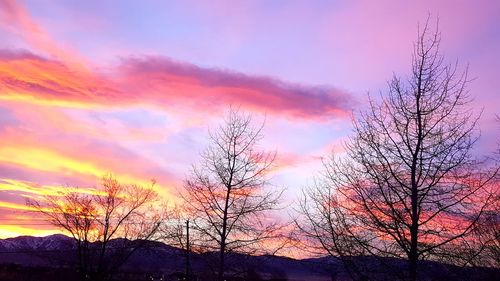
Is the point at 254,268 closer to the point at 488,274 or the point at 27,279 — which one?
the point at 488,274

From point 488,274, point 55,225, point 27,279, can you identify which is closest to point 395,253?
point 488,274

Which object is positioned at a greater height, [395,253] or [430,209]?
[430,209]

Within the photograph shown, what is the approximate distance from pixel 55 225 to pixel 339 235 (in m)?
31.2

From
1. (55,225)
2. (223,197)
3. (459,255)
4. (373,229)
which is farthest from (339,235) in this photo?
(55,225)

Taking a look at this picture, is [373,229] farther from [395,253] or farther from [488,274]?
[488,274]

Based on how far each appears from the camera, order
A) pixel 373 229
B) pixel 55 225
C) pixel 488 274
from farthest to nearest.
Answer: pixel 55 225 < pixel 488 274 < pixel 373 229

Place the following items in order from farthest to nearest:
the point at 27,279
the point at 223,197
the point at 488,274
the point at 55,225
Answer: the point at 27,279 < the point at 55,225 < the point at 223,197 < the point at 488,274

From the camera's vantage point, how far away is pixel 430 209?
37.4 feet

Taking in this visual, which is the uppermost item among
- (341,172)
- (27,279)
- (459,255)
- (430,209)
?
(341,172)

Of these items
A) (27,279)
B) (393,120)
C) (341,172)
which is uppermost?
(393,120)

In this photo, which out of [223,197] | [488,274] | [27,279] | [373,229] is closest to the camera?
[373,229]

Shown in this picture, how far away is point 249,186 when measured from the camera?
19781mm

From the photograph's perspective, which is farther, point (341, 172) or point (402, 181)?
point (341, 172)

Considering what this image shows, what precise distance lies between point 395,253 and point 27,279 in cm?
3840
